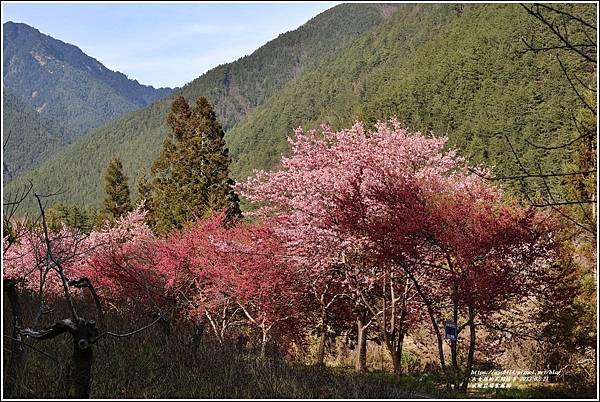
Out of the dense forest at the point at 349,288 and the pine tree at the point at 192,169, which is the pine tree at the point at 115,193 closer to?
the pine tree at the point at 192,169

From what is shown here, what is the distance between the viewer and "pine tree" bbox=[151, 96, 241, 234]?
2752 cm

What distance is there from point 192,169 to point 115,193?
1532 cm

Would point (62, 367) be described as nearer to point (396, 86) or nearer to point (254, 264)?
point (254, 264)

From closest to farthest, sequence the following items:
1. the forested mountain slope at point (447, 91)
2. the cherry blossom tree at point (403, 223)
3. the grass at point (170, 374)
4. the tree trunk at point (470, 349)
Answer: the grass at point (170, 374)
the cherry blossom tree at point (403, 223)
the tree trunk at point (470, 349)
the forested mountain slope at point (447, 91)

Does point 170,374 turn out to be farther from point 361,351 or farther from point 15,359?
point 361,351

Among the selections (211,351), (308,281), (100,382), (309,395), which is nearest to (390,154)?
(308,281)

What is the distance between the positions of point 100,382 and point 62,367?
418 millimetres

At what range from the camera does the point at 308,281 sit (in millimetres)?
12516

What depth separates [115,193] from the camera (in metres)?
41.0

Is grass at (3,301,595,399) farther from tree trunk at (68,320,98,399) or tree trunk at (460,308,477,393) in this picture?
tree trunk at (460,308,477,393)

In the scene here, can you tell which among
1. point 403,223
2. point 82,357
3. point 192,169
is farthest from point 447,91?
point 82,357

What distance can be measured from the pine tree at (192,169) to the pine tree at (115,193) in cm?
1257

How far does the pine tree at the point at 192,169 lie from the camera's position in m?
27.5

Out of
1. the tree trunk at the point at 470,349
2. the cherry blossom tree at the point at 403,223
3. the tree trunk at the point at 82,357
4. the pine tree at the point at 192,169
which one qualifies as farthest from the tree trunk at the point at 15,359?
the pine tree at the point at 192,169
